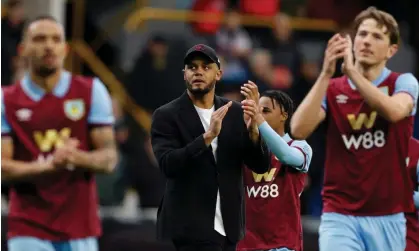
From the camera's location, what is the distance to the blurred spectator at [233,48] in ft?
48.8

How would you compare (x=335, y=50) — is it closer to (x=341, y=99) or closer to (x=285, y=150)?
(x=341, y=99)

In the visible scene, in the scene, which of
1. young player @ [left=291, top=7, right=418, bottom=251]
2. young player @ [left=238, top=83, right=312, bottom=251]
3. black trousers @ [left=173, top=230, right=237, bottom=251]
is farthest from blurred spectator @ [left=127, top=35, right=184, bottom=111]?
black trousers @ [left=173, top=230, right=237, bottom=251]

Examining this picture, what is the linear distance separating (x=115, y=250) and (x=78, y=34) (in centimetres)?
547

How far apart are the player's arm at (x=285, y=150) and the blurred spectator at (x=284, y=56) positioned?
21.7ft

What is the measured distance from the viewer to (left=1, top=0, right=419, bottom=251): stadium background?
1386 cm

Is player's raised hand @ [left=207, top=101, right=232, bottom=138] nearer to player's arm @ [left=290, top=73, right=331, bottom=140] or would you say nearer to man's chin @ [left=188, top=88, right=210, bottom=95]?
man's chin @ [left=188, top=88, right=210, bottom=95]

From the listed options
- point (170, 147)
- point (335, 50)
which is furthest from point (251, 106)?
point (335, 50)

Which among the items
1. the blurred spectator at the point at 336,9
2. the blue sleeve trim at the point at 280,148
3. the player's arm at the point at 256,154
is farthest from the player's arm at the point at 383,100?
the blurred spectator at the point at 336,9

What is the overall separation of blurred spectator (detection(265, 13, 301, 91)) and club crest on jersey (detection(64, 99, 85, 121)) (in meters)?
6.52

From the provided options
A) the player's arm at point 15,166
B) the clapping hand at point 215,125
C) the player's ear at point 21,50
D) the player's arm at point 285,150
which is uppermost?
the player's ear at point 21,50

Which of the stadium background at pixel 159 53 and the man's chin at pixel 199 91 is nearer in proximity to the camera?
the man's chin at pixel 199 91

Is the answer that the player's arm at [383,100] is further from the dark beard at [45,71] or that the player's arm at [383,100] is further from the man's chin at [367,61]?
the dark beard at [45,71]

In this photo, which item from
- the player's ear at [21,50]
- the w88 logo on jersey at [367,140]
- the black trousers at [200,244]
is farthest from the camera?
the player's ear at [21,50]

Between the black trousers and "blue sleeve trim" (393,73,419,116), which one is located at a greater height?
"blue sleeve trim" (393,73,419,116)
